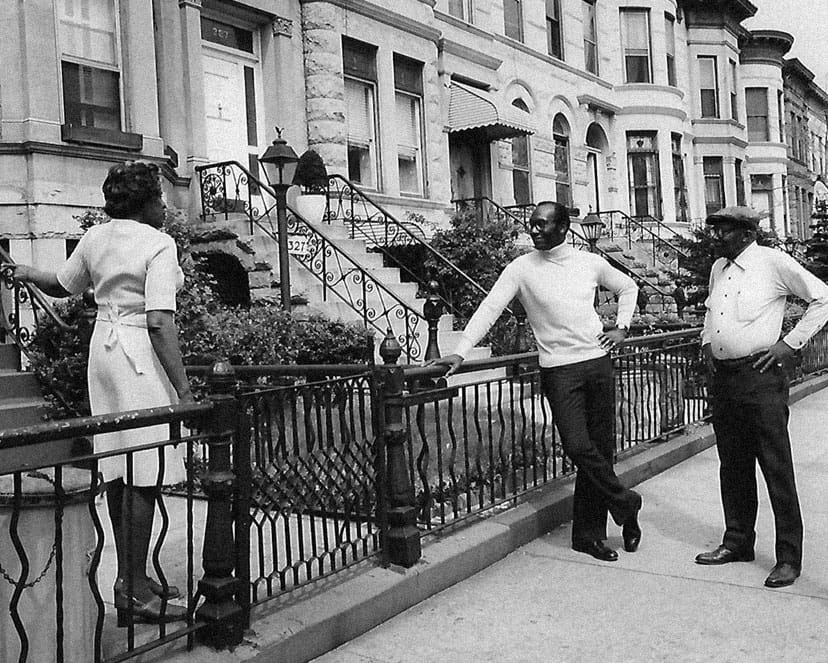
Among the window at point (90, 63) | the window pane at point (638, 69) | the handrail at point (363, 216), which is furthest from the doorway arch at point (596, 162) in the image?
the window at point (90, 63)

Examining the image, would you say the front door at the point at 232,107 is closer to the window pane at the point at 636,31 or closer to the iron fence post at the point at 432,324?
the iron fence post at the point at 432,324

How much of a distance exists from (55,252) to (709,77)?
27.4m

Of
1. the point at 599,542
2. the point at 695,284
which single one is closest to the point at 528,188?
the point at 695,284

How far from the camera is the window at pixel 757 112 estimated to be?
36.9 m

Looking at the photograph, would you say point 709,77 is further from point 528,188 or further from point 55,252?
point 55,252

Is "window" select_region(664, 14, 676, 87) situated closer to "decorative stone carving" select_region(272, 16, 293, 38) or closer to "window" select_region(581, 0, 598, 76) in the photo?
"window" select_region(581, 0, 598, 76)

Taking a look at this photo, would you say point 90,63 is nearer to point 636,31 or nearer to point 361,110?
point 361,110

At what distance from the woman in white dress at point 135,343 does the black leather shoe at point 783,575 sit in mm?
3040

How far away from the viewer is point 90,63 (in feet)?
35.3

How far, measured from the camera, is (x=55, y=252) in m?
10.0

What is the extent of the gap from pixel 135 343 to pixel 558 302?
2362 mm

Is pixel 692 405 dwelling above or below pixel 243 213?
below

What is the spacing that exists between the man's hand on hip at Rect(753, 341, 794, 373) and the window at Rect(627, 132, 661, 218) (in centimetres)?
2285

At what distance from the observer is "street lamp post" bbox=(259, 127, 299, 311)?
10.8 m
